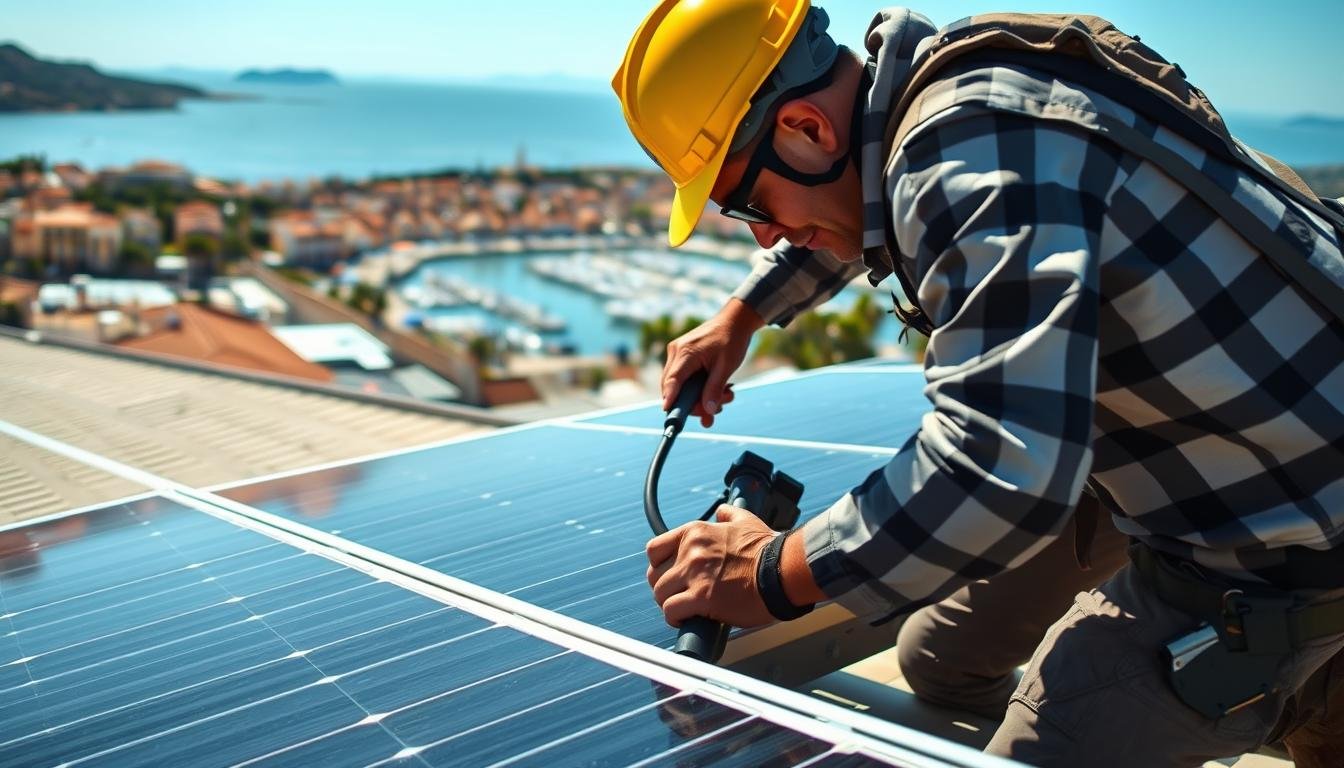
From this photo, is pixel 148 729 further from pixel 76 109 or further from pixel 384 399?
pixel 76 109

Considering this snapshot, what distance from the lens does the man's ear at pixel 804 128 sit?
2.67 m

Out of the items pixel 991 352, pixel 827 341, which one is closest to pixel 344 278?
pixel 827 341

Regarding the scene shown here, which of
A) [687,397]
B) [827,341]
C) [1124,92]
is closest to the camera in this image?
[1124,92]

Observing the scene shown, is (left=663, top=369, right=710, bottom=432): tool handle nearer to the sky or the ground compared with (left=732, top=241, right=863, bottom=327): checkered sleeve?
nearer to the ground

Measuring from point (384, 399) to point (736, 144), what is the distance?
12843mm

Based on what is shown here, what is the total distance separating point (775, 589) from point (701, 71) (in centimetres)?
120

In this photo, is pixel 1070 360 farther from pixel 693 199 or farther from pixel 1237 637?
pixel 693 199

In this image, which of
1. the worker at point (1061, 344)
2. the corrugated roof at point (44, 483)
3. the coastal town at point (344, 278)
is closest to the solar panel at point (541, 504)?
the worker at point (1061, 344)

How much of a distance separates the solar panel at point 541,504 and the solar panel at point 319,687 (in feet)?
0.98

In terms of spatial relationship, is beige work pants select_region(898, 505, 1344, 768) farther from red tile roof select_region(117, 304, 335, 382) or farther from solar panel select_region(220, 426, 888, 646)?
red tile roof select_region(117, 304, 335, 382)

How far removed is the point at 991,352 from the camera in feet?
6.87

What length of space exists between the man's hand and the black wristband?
0.03 meters

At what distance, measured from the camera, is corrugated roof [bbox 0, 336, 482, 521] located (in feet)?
35.9

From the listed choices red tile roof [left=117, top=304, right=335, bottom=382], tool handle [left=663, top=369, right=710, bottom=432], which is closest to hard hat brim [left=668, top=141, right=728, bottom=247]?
tool handle [left=663, top=369, right=710, bottom=432]
